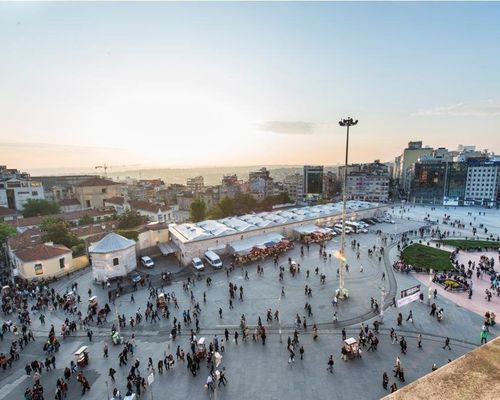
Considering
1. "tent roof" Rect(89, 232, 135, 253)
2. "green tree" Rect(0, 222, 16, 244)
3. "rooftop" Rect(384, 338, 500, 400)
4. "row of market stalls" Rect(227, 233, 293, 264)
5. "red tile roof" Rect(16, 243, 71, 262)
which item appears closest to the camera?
"rooftop" Rect(384, 338, 500, 400)

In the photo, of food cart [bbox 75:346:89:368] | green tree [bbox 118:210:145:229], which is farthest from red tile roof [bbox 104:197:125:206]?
food cart [bbox 75:346:89:368]

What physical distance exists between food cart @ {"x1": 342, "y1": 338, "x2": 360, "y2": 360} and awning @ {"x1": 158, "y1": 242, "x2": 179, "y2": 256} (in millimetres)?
22295

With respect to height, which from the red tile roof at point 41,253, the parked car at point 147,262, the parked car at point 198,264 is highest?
the red tile roof at point 41,253

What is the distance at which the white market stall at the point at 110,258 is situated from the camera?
28.3 meters

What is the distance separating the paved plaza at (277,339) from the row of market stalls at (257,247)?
308cm

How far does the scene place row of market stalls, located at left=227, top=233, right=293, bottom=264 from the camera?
32.6 meters

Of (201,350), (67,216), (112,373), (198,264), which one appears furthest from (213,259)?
(67,216)

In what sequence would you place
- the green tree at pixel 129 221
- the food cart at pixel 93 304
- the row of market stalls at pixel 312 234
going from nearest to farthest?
Answer: the food cart at pixel 93 304, the row of market stalls at pixel 312 234, the green tree at pixel 129 221

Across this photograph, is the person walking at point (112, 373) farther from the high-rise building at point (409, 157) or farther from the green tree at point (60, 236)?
the high-rise building at point (409, 157)

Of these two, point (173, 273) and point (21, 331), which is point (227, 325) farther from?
point (21, 331)

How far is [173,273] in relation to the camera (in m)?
29.8

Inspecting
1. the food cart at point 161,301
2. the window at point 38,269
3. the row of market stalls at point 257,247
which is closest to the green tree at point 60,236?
the window at point 38,269

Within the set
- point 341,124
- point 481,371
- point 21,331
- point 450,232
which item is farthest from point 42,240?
point 450,232

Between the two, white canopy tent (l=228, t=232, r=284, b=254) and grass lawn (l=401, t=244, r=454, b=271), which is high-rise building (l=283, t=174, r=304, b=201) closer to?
grass lawn (l=401, t=244, r=454, b=271)
